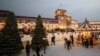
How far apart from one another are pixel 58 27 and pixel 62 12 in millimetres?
10059

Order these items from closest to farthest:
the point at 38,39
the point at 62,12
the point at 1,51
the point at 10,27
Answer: the point at 1,51 < the point at 10,27 < the point at 38,39 < the point at 62,12

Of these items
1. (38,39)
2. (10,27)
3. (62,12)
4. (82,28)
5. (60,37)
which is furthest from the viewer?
(62,12)

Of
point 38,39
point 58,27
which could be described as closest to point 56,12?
point 58,27

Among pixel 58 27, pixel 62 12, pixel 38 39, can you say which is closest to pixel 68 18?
pixel 62 12

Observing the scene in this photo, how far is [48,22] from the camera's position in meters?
61.1

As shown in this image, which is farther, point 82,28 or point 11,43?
point 82,28

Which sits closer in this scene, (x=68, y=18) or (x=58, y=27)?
(x=58, y=27)

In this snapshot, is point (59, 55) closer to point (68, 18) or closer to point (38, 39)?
point (38, 39)

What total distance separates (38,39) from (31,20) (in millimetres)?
38598

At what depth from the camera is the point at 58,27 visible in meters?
62.6

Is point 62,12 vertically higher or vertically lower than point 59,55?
→ higher

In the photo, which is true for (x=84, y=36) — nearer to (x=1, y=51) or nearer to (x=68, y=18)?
(x=1, y=51)

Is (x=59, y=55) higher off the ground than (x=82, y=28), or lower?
lower

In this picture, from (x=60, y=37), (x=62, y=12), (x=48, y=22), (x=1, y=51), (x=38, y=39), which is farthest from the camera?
(x=62, y=12)
